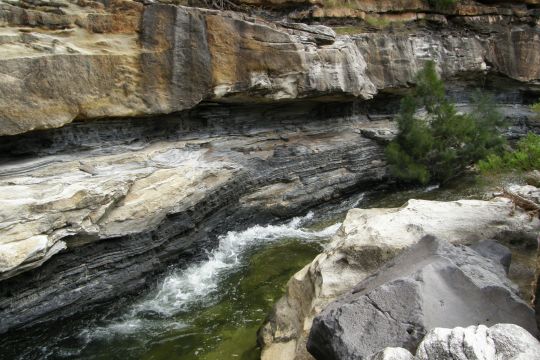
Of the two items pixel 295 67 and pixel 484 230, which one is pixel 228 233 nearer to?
pixel 295 67

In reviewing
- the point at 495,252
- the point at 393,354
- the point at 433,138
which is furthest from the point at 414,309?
the point at 433,138

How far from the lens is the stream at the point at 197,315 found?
670 centimetres

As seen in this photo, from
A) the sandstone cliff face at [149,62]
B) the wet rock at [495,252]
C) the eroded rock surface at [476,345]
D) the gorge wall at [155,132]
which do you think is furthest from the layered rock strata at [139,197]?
the wet rock at [495,252]

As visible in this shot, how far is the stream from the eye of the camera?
22.0 ft

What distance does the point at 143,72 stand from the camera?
939 centimetres

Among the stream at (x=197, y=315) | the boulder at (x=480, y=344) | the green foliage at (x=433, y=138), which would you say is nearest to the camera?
the boulder at (x=480, y=344)

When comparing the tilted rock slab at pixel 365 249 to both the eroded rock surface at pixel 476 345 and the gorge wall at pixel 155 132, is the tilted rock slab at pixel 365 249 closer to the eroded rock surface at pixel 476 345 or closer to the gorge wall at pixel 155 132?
the eroded rock surface at pixel 476 345

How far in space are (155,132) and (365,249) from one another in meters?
6.38

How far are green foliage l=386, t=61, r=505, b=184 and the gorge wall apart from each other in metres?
1.01

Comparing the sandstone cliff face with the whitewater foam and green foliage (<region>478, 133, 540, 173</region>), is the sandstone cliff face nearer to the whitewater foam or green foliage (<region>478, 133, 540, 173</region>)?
the whitewater foam

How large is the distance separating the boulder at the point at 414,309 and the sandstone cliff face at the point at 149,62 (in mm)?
6521

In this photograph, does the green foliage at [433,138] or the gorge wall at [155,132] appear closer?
the gorge wall at [155,132]

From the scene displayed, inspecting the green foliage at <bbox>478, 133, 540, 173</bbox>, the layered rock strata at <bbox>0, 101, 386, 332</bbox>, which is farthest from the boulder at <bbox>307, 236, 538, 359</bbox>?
the layered rock strata at <bbox>0, 101, 386, 332</bbox>

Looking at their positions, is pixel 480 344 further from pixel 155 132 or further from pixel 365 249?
pixel 155 132
